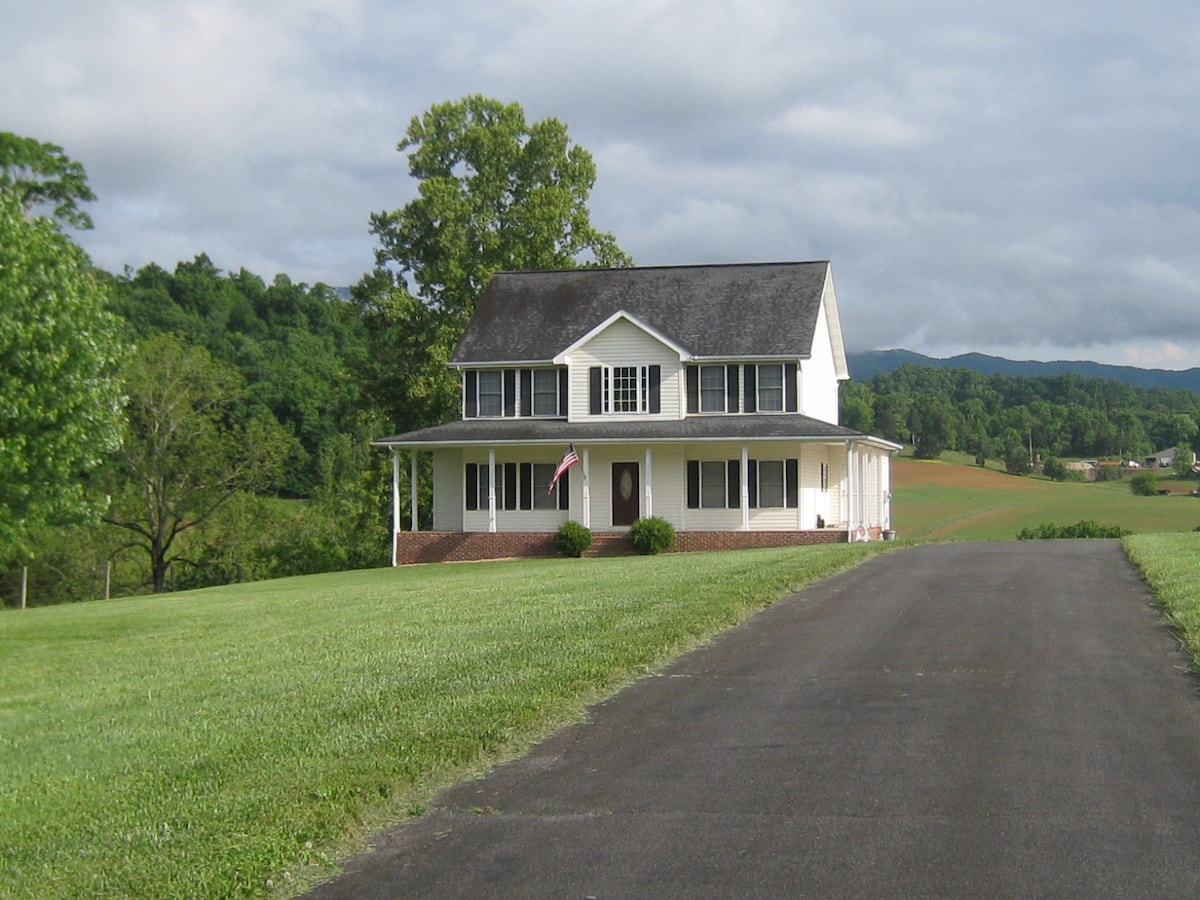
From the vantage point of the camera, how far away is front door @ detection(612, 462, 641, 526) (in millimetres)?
37438

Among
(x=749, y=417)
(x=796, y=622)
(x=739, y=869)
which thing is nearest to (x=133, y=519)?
(x=749, y=417)

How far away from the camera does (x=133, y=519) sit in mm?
51125

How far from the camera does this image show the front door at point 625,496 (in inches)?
1474

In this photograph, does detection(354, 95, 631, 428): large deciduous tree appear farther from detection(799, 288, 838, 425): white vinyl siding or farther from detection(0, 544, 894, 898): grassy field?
detection(0, 544, 894, 898): grassy field

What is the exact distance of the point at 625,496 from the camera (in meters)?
37.5

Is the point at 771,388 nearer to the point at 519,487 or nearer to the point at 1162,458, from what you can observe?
the point at 519,487

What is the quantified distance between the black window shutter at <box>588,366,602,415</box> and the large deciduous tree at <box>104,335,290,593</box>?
1764cm

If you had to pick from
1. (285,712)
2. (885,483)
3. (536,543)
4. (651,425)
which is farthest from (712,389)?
(285,712)

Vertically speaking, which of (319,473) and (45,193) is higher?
(45,193)

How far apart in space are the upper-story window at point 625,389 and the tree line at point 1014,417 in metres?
63.5

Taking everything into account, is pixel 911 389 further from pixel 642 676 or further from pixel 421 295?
pixel 642 676

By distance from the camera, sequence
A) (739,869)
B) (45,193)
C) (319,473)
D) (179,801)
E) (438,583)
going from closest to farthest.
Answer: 1. (739,869)
2. (179,801)
3. (438,583)
4. (45,193)
5. (319,473)

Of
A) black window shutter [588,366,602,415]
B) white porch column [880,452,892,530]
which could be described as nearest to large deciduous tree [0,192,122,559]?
black window shutter [588,366,602,415]

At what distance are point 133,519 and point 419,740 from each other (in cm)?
4509
